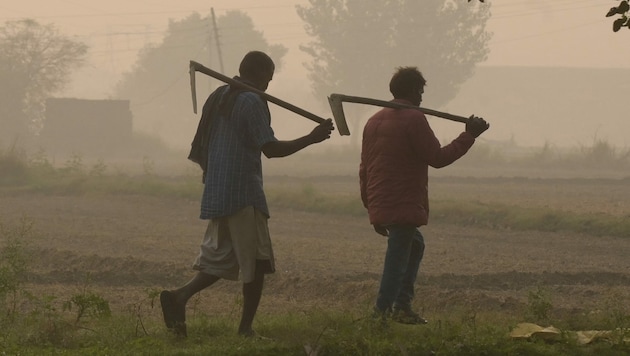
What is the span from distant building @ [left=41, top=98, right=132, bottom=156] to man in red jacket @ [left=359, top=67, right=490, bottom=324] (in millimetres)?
49758

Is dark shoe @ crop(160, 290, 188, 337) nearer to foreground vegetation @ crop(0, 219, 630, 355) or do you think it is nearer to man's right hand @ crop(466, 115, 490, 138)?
foreground vegetation @ crop(0, 219, 630, 355)

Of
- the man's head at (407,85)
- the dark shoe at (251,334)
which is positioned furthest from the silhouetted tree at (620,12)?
the dark shoe at (251,334)

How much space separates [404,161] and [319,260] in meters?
6.02

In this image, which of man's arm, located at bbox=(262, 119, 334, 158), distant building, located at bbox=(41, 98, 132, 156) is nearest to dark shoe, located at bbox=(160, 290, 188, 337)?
man's arm, located at bbox=(262, 119, 334, 158)

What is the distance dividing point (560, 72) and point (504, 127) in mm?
31256

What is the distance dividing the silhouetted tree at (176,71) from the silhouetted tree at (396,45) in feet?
76.8

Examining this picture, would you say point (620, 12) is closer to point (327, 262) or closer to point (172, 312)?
point (172, 312)

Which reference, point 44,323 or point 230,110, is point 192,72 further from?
point 44,323

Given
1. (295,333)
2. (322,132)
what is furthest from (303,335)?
(322,132)

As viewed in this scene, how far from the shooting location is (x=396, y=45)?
2798 inches

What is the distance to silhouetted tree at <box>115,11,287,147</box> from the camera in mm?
96500

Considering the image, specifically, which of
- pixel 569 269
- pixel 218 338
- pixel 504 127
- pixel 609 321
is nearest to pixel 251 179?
pixel 218 338

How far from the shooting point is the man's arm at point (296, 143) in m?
6.67

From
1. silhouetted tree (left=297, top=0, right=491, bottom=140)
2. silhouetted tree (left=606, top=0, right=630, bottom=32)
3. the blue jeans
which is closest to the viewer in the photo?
silhouetted tree (left=606, top=0, right=630, bottom=32)
